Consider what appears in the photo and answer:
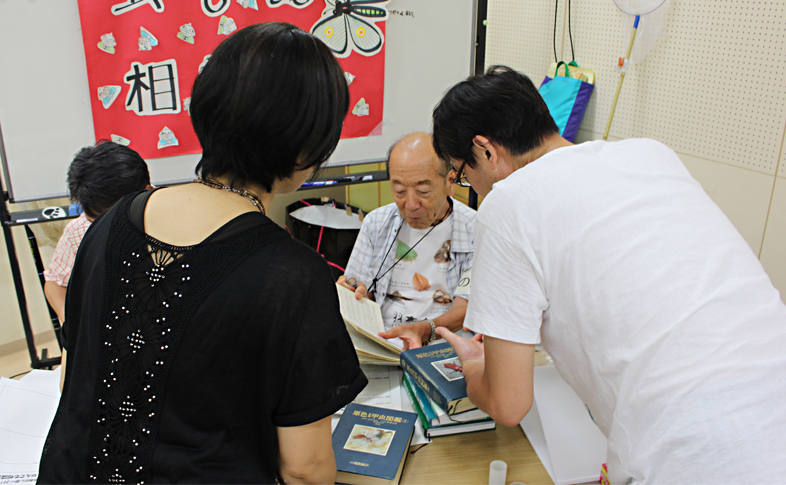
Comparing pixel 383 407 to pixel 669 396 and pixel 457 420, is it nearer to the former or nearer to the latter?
pixel 457 420

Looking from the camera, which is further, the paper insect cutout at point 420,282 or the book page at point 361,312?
the paper insect cutout at point 420,282

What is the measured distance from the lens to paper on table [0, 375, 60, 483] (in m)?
1.10

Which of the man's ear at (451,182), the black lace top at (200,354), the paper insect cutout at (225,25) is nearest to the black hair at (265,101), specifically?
the black lace top at (200,354)

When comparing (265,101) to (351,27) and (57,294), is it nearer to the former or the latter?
(57,294)

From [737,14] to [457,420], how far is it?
1.59m

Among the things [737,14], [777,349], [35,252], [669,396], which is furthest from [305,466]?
[737,14]

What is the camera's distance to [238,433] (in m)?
0.76

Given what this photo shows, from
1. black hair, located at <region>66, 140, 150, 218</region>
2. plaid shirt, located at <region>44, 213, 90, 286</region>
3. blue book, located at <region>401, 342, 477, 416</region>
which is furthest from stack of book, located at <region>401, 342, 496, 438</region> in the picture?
plaid shirt, located at <region>44, 213, 90, 286</region>

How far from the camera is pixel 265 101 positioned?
747 millimetres

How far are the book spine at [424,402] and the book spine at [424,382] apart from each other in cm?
2

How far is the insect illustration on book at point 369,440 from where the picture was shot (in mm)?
1083

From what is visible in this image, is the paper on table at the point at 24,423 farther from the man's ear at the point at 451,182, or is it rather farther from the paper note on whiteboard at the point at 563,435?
the man's ear at the point at 451,182

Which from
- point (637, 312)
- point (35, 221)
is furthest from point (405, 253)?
point (35, 221)

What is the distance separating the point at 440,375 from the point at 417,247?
0.80 metres
